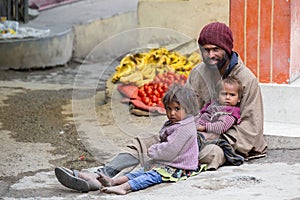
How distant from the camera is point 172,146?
17.1 ft

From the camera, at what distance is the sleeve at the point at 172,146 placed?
5.22m

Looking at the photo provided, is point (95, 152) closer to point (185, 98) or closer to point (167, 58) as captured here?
point (185, 98)

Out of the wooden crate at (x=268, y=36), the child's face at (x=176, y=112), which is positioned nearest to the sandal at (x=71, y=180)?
the child's face at (x=176, y=112)

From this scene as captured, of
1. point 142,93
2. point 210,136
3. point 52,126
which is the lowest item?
point 52,126

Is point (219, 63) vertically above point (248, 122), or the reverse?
point (219, 63)

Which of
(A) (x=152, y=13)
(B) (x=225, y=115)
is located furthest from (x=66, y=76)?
(B) (x=225, y=115)

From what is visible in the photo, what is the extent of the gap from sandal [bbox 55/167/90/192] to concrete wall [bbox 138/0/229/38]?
440 cm

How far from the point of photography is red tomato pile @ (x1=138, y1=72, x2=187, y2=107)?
311 inches

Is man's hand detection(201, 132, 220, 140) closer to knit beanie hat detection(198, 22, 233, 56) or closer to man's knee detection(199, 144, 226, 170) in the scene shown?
man's knee detection(199, 144, 226, 170)

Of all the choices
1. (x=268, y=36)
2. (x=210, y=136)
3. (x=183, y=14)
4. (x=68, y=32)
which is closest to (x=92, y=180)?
(x=210, y=136)

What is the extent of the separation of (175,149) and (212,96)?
2.55 ft

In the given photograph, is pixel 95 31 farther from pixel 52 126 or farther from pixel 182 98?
pixel 182 98

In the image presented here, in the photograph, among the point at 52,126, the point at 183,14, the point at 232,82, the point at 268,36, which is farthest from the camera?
the point at 183,14

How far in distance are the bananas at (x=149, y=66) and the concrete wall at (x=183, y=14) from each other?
63 cm
